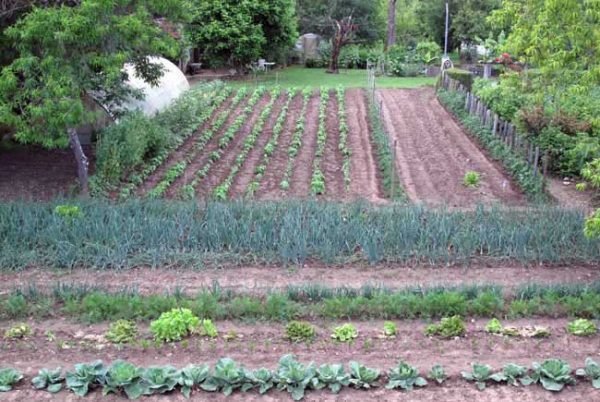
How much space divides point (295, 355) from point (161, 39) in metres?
7.15

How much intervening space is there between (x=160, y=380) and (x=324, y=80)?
2434 centimetres

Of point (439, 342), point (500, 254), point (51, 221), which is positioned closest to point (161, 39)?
point (51, 221)

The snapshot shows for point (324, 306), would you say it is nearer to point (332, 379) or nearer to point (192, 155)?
point (332, 379)

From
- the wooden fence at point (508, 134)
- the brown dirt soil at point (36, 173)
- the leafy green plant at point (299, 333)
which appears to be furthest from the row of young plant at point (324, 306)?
the wooden fence at point (508, 134)

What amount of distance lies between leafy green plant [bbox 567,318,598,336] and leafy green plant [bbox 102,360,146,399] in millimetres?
4464

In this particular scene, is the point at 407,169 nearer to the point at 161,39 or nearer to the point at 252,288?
the point at 161,39

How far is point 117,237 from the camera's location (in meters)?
9.34

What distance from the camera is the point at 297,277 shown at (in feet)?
28.7

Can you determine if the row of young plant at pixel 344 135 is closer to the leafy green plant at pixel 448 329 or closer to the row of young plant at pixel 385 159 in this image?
the row of young plant at pixel 385 159

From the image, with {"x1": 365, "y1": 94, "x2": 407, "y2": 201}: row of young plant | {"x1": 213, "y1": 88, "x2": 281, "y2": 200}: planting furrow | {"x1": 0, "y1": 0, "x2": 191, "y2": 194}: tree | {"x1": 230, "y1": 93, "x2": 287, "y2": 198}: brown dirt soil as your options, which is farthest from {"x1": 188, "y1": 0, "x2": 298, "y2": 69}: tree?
{"x1": 0, "y1": 0, "x2": 191, "y2": 194}: tree

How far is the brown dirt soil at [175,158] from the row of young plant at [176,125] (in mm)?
73

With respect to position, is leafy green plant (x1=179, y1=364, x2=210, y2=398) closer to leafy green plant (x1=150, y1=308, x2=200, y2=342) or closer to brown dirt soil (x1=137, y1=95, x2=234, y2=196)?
leafy green plant (x1=150, y1=308, x2=200, y2=342)

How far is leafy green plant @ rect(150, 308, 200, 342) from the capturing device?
22.5ft

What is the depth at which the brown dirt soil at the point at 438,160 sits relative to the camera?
12695 millimetres
